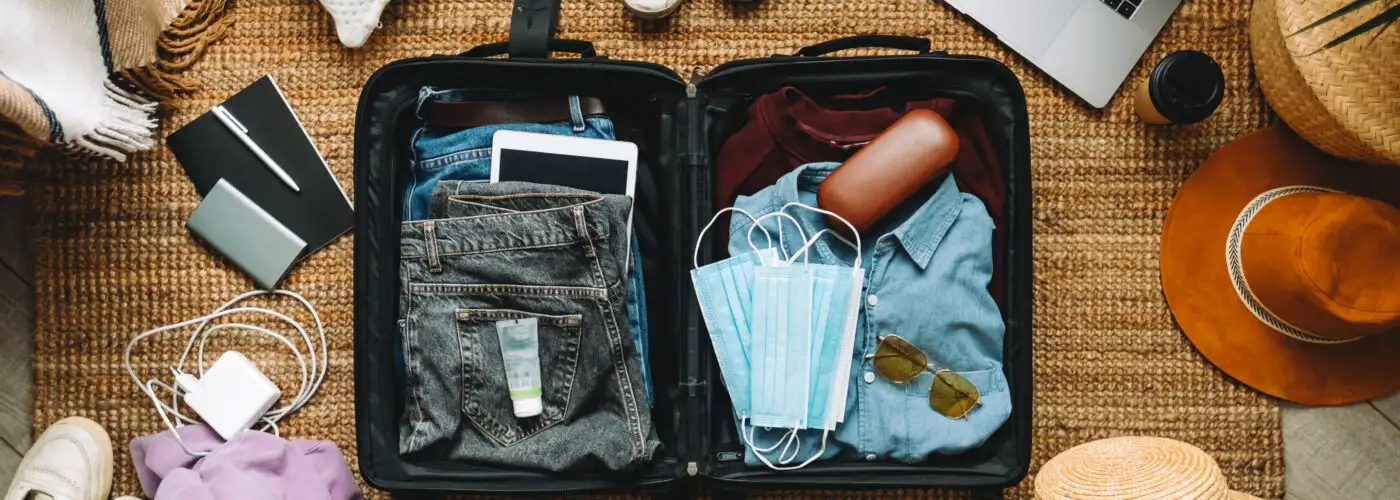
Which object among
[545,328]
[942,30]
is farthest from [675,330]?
[942,30]

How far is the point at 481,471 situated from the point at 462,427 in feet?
0.17

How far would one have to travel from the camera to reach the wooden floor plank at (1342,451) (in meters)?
1.04

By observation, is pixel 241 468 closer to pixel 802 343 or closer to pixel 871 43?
pixel 802 343

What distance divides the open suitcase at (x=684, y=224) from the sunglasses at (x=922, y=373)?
2.2 inches

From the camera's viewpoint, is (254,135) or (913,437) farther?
(254,135)

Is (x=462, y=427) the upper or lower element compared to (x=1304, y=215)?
lower

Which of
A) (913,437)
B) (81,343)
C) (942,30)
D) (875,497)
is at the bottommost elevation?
(81,343)

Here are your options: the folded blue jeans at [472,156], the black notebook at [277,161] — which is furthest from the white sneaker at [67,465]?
the folded blue jeans at [472,156]

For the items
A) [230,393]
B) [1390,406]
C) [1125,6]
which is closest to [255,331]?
[230,393]

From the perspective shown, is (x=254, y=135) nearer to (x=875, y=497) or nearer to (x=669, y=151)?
(x=669, y=151)

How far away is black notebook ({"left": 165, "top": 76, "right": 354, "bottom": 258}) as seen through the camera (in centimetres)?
102

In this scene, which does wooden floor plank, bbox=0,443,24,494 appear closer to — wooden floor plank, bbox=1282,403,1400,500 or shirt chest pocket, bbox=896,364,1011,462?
shirt chest pocket, bbox=896,364,1011,462

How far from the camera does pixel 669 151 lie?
922 millimetres

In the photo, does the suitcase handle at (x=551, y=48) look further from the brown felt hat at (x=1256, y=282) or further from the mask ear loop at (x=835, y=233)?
the brown felt hat at (x=1256, y=282)
